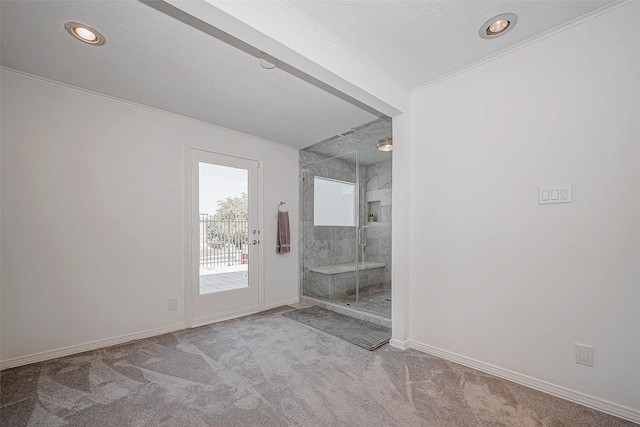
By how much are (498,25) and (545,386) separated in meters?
2.50

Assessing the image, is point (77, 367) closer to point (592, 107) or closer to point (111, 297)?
point (111, 297)

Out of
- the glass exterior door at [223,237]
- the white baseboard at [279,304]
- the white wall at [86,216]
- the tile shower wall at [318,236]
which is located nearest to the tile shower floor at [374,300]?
the tile shower wall at [318,236]

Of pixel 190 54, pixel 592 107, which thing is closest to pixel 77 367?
pixel 190 54

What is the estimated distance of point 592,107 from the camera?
181 cm

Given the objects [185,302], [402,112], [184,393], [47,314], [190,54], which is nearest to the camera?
[184,393]


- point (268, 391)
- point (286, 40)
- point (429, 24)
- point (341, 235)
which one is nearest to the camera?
point (286, 40)

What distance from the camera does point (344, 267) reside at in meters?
4.21

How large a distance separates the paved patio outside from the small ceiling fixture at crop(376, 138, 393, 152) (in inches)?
95.6

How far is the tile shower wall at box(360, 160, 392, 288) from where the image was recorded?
377cm

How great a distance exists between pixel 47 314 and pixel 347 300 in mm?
3190

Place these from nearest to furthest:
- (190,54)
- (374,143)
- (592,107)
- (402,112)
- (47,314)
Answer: (592,107)
(190,54)
(47,314)
(402,112)
(374,143)

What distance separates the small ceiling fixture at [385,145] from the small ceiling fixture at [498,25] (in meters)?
1.65

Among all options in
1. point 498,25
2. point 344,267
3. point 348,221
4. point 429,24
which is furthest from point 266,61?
point 344,267

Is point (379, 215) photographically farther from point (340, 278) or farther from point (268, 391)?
point (268, 391)
